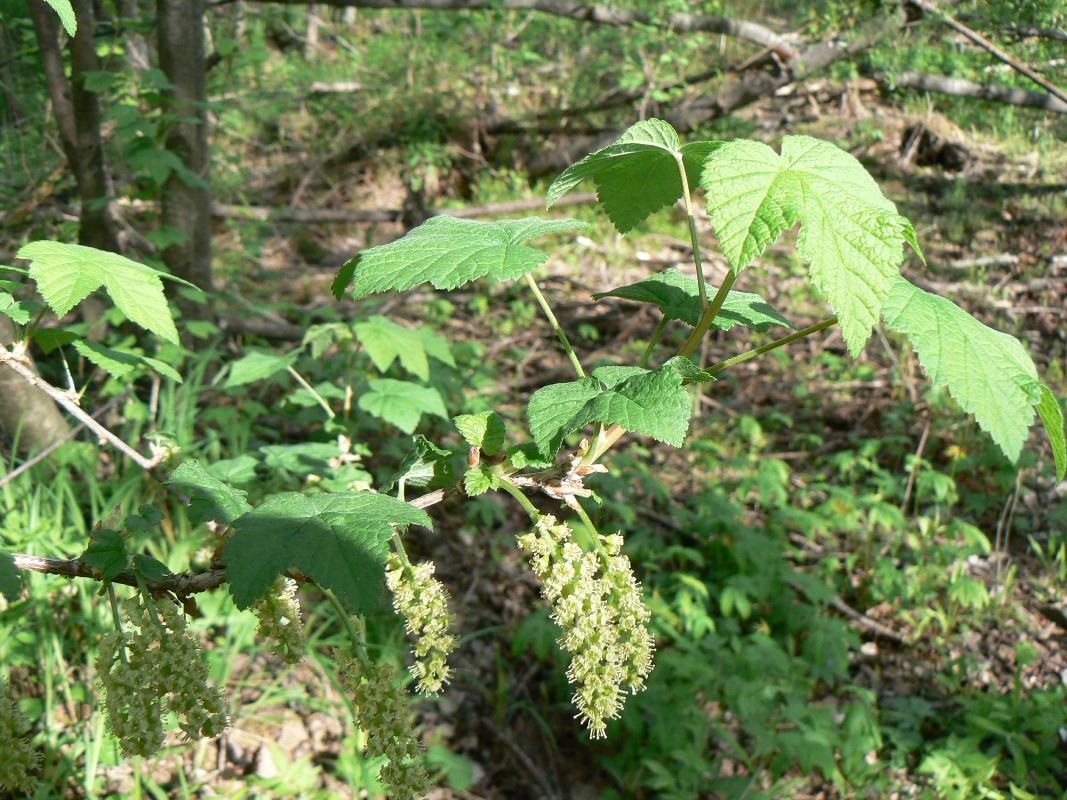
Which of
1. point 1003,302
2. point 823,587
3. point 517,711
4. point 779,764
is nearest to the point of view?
point 779,764

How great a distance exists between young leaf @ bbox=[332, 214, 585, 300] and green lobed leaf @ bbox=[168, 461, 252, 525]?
0.35m

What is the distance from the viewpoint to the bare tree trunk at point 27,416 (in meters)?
2.66

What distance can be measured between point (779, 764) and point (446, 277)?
2700 millimetres

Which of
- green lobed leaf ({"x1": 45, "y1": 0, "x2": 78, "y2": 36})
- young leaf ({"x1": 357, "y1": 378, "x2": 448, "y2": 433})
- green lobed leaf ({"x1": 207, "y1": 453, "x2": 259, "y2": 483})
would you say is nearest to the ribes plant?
green lobed leaf ({"x1": 45, "y1": 0, "x2": 78, "y2": 36})

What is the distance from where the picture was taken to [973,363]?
3.22 ft

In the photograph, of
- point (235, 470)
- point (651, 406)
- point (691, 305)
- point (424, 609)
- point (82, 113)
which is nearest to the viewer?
point (651, 406)

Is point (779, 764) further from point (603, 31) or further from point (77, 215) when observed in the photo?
point (603, 31)

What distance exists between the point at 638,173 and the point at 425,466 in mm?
599

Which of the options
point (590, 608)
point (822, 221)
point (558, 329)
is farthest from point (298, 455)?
point (822, 221)

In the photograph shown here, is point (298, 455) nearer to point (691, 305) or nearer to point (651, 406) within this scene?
point (691, 305)

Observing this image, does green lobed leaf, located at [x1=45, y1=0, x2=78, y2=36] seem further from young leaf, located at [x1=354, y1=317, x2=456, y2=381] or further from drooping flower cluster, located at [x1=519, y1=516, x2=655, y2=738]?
young leaf, located at [x1=354, y1=317, x2=456, y2=381]

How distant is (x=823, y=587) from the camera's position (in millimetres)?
3525

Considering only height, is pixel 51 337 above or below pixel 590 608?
above

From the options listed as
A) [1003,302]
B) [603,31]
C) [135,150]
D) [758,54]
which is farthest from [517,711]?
[603,31]
